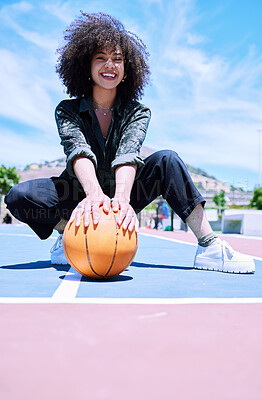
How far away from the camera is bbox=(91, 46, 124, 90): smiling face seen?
3607 mm

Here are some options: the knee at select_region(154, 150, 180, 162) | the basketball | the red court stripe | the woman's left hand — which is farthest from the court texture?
the knee at select_region(154, 150, 180, 162)

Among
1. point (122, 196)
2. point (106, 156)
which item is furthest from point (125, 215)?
point (106, 156)

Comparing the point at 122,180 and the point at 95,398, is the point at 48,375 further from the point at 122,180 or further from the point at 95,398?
the point at 122,180

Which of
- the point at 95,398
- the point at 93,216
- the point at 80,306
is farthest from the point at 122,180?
the point at 95,398

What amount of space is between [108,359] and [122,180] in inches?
77.0

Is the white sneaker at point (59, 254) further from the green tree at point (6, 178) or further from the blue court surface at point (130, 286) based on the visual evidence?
the green tree at point (6, 178)

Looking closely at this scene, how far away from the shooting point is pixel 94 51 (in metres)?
3.73

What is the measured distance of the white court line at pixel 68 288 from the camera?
2.27m

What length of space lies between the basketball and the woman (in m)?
0.51

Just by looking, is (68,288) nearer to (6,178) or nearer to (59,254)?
(59,254)

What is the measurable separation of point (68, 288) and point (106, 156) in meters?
1.53

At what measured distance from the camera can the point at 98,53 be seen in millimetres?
3693

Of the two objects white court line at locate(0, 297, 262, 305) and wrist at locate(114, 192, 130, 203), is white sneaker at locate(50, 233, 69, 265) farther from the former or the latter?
white court line at locate(0, 297, 262, 305)

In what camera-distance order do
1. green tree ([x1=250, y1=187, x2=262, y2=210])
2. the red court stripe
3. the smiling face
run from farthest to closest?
green tree ([x1=250, y1=187, x2=262, y2=210]) → the smiling face → the red court stripe
